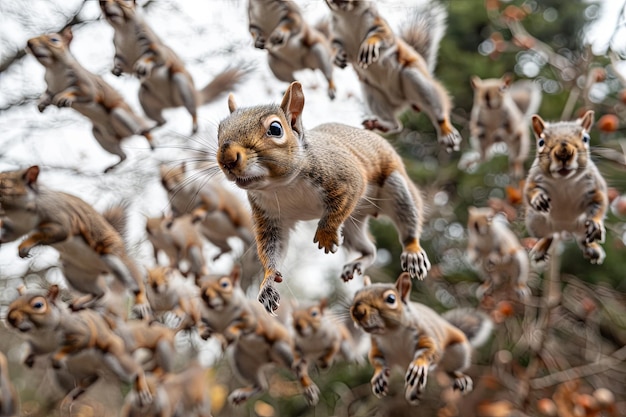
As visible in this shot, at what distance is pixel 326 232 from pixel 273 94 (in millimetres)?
2063

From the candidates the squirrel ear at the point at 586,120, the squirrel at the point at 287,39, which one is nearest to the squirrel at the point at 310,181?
the squirrel at the point at 287,39

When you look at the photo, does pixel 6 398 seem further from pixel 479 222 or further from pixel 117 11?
pixel 479 222

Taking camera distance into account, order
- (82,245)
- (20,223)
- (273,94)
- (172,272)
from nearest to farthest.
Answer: (20,223), (82,245), (172,272), (273,94)

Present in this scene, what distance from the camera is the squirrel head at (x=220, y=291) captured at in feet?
9.81

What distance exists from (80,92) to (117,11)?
1.22 ft

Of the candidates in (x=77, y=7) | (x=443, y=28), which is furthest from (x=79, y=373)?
(x=443, y=28)

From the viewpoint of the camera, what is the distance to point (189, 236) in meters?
3.40

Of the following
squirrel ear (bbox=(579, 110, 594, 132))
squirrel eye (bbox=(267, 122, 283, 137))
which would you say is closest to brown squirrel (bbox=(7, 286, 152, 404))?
squirrel eye (bbox=(267, 122, 283, 137))

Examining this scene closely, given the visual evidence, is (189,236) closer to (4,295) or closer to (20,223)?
(20,223)

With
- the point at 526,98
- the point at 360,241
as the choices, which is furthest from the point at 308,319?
the point at 526,98

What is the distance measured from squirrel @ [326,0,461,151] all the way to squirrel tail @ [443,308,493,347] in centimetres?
127

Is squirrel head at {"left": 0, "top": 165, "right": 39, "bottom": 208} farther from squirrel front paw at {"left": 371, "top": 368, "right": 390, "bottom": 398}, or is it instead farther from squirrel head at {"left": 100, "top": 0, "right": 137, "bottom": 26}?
squirrel front paw at {"left": 371, "top": 368, "right": 390, "bottom": 398}

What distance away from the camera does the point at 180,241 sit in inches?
133

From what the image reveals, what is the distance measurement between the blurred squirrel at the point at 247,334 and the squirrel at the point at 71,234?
33cm
